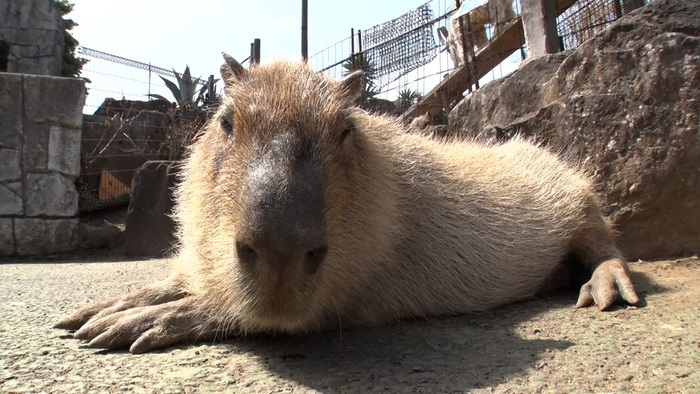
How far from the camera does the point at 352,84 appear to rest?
2.11m

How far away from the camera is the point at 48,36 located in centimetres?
1255

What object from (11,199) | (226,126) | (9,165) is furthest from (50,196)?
(226,126)

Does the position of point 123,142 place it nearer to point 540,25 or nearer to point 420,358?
point 540,25

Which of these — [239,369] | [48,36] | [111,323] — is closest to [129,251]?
[111,323]

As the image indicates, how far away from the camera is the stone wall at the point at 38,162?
6.28 m

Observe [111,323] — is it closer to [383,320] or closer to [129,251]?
[383,320]

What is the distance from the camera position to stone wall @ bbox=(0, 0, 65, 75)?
1234 cm

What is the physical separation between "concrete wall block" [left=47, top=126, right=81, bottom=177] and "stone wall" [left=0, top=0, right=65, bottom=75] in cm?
707

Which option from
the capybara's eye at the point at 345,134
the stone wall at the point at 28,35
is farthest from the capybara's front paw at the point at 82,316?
the stone wall at the point at 28,35

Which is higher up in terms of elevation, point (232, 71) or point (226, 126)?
point (232, 71)

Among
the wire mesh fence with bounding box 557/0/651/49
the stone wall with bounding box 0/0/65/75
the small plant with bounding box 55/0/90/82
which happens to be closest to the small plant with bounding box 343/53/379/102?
the wire mesh fence with bounding box 557/0/651/49

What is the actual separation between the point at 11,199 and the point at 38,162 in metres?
0.54

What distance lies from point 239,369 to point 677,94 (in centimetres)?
290

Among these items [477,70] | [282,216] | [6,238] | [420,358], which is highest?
[477,70]
